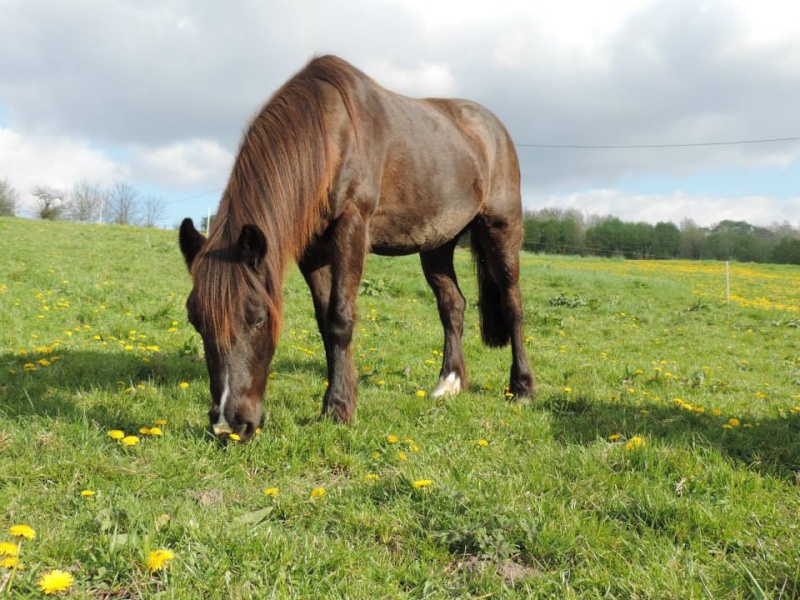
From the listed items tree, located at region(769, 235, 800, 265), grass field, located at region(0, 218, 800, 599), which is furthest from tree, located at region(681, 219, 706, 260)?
grass field, located at region(0, 218, 800, 599)

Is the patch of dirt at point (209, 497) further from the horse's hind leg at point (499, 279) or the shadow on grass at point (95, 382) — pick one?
the horse's hind leg at point (499, 279)

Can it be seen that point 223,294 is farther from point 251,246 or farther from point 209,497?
point 209,497

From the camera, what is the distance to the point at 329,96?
13.4 feet

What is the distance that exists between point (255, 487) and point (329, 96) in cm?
270

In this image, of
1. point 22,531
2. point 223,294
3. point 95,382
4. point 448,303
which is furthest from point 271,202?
point 448,303

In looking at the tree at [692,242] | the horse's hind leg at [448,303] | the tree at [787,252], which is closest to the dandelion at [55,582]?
the horse's hind leg at [448,303]

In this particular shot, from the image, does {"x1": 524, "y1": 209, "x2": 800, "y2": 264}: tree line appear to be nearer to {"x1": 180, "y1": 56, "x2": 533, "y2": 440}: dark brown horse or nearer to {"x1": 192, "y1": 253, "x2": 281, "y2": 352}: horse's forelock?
{"x1": 180, "y1": 56, "x2": 533, "y2": 440}: dark brown horse

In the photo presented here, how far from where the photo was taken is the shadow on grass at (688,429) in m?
3.32

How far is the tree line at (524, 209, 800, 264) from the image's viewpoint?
2571 inches

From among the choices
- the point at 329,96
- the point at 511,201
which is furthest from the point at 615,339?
the point at 329,96

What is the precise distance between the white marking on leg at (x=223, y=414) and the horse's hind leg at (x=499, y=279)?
123 inches

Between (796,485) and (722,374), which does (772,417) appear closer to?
(796,485)

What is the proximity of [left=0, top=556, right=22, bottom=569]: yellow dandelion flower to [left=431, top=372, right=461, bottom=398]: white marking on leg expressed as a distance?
3389 millimetres

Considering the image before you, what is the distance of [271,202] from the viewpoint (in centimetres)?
345
